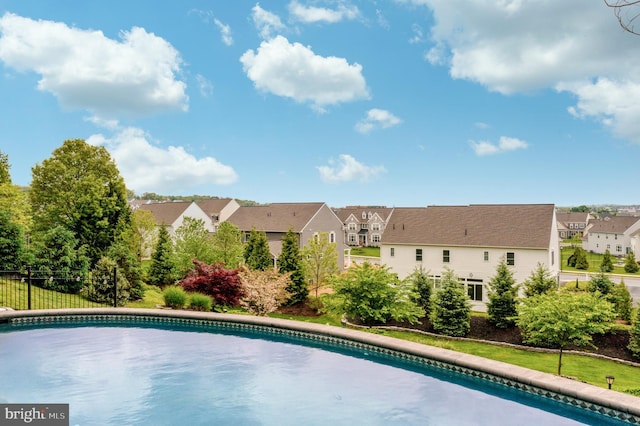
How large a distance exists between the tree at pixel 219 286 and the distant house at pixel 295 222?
18.9 m

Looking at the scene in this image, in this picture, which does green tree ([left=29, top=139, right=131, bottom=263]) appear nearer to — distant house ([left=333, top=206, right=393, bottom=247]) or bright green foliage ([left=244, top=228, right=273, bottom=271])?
bright green foliage ([left=244, top=228, right=273, bottom=271])

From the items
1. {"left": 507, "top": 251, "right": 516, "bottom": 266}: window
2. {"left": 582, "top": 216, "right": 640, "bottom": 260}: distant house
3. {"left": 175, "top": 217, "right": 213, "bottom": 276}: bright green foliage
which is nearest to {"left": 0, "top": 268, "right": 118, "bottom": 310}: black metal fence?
{"left": 175, "top": 217, "right": 213, "bottom": 276}: bright green foliage

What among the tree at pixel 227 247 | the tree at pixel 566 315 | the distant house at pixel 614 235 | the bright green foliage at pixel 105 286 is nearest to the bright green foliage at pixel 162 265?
the tree at pixel 227 247

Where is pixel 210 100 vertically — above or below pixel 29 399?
above

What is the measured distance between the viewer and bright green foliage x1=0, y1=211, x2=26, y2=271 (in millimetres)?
22703

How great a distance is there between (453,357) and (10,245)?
23106mm

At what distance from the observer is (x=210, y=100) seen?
2919cm

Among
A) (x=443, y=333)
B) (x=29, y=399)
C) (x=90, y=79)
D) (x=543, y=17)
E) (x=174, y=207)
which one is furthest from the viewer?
(x=174, y=207)

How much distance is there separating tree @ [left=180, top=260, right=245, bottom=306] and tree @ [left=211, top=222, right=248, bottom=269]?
9.10 metres

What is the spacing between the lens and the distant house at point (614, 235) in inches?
2855

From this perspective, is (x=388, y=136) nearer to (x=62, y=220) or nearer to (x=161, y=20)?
(x=161, y=20)

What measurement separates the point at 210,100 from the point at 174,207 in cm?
3065

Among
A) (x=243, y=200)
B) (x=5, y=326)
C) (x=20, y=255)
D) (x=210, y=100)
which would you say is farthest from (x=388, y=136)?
(x=243, y=200)

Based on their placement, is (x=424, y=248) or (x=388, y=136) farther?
(x=388, y=136)
